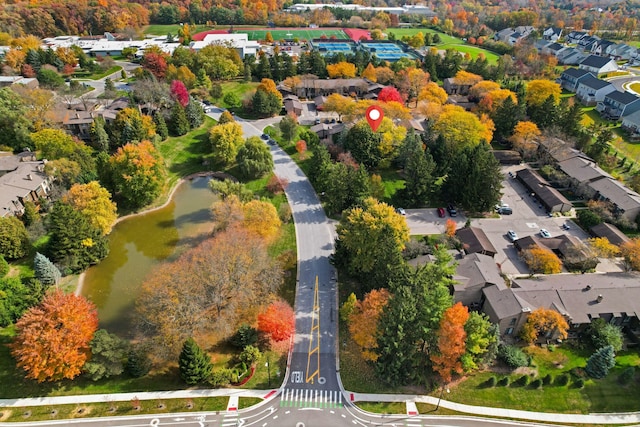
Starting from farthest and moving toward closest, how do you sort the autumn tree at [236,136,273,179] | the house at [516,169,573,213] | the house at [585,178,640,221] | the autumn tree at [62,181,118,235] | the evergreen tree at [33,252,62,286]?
the autumn tree at [236,136,273,179] → the house at [516,169,573,213] → the house at [585,178,640,221] → the autumn tree at [62,181,118,235] → the evergreen tree at [33,252,62,286]

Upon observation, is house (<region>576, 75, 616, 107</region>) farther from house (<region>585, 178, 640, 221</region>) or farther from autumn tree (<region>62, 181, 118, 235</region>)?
autumn tree (<region>62, 181, 118, 235</region>)

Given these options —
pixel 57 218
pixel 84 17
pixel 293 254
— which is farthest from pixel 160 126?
pixel 84 17

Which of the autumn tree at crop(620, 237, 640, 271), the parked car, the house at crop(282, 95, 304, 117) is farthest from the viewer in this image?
the house at crop(282, 95, 304, 117)

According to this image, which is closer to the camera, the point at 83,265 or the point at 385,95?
the point at 83,265

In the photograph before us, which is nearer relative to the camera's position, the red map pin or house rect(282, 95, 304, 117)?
the red map pin

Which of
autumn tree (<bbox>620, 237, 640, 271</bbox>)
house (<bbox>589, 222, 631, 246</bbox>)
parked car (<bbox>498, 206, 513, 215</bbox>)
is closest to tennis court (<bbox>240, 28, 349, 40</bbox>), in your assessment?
parked car (<bbox>498, 206, 513, 215</bbox>)

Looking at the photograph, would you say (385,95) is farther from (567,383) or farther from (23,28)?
(23,28)

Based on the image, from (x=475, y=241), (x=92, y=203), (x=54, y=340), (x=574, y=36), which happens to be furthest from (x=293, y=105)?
(x=574, y=36)

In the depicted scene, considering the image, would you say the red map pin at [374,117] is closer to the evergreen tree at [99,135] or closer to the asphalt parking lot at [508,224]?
the asphalt parking lot at [508,224]
